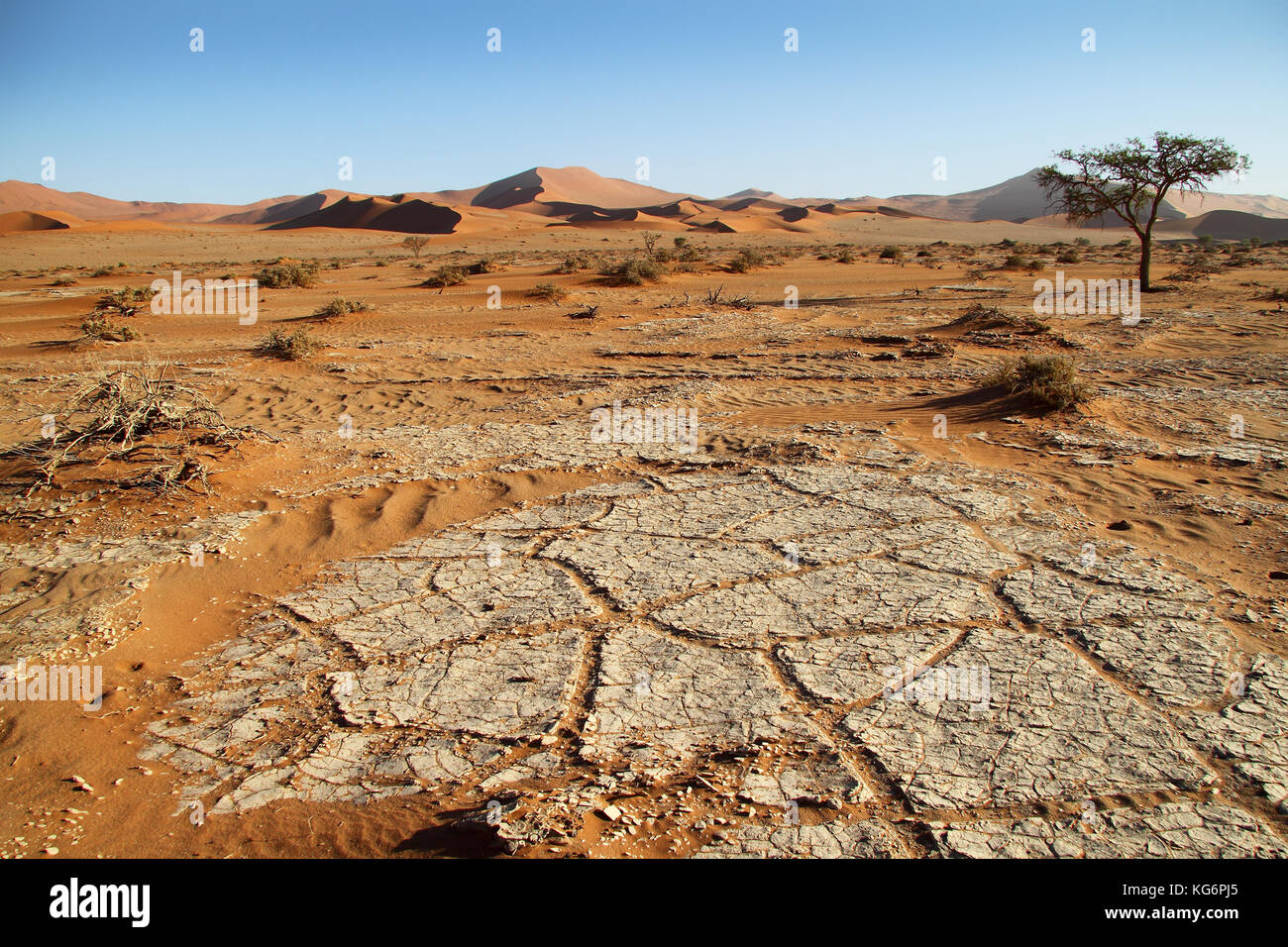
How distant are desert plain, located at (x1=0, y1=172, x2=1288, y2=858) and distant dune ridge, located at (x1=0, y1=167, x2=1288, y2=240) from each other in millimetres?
13265

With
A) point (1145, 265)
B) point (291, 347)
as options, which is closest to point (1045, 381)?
point (291, 347)

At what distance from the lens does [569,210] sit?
234 ft

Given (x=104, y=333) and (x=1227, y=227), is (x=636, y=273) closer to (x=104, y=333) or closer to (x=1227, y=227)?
(x=104, y=333)

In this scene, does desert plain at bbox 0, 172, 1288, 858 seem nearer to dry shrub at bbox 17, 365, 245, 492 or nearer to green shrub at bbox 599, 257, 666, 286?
dry shrub at bbox 17, 365, 245, 492

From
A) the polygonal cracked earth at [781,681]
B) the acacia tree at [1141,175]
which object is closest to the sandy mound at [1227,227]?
the acacia tree at [1141,175]

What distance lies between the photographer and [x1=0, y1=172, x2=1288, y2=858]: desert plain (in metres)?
2.38

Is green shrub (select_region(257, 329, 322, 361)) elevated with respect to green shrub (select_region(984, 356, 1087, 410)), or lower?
elevated

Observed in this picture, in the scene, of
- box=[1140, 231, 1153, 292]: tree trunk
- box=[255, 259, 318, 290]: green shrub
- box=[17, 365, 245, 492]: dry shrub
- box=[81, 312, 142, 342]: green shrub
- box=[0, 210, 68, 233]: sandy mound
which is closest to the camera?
box=[17, 365, 245, 492]: dry shrub

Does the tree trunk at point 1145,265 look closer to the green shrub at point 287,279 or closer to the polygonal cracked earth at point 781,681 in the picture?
the polygonal cracked earth at point 781,681

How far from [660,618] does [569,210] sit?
73202mm

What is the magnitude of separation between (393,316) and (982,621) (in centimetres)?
1246

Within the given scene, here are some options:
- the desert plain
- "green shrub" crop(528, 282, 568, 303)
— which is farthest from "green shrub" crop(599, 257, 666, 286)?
the desert plain

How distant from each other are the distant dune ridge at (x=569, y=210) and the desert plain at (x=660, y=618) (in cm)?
1326
